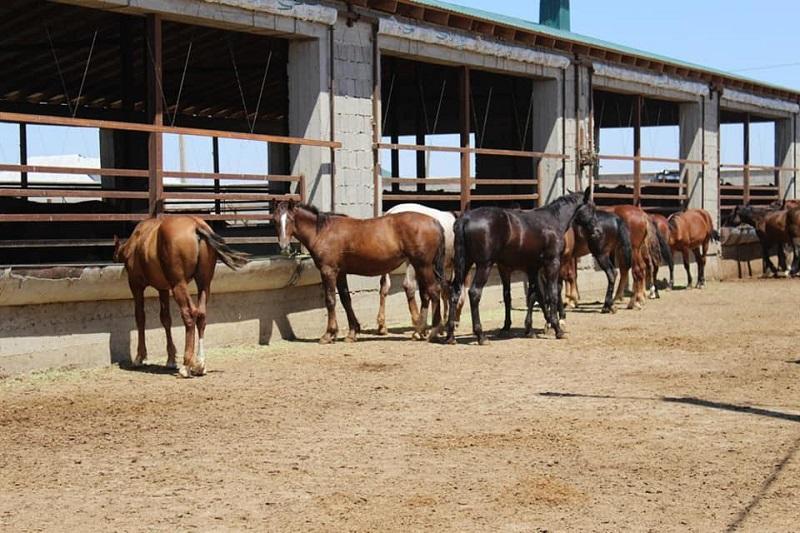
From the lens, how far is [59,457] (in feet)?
23.9

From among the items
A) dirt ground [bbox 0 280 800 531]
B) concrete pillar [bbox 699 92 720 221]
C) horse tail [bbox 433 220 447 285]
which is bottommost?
dirt ground [bbox 0 280 800 531]

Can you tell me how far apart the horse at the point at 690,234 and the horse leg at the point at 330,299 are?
10117 millimetres

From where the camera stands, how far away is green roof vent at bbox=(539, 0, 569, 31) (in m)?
30.3

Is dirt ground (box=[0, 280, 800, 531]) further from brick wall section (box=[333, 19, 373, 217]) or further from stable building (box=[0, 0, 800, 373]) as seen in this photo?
brick wall section (box=[333, 19, 373, 217])

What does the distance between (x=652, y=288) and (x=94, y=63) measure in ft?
37.8

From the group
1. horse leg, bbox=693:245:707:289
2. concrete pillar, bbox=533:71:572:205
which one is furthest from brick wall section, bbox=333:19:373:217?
horse leg, bbox=693:245:707:289

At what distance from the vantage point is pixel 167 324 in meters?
11.4

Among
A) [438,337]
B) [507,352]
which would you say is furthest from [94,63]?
[507,352]

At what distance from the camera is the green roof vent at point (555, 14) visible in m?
30.3

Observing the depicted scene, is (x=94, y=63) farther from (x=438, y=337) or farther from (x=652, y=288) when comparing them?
(x=652, y=288)

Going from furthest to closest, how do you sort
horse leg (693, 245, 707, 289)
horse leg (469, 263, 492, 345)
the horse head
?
→ horse leg (693, 245, 707, 289) < horse leg (469, 263, 492, 345) < the horse head

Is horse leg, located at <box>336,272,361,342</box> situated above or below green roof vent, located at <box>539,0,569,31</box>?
below

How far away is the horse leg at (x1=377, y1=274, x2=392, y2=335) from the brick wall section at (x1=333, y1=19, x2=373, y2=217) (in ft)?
3.71

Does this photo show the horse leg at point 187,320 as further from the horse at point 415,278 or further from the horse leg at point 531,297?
the horse leg at point 531,297
